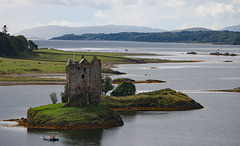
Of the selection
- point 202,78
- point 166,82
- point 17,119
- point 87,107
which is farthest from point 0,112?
point 202,78

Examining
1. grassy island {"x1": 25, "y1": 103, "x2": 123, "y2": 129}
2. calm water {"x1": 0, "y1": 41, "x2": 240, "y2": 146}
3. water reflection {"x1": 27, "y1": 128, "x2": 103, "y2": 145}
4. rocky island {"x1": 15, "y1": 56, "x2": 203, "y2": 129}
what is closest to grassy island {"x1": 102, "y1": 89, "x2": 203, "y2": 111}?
calm water {"x1": 0, "y1": 41, "x2": 240, "y2": 146}

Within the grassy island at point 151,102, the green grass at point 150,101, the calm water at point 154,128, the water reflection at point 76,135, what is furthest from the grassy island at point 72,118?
the green grass at point 150,101

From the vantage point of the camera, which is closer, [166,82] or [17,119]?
[17,119]

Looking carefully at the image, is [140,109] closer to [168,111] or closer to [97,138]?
[168,111]

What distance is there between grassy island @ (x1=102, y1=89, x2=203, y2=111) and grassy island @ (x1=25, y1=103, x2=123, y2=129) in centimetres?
1732

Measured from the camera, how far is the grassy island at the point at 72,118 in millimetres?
76688

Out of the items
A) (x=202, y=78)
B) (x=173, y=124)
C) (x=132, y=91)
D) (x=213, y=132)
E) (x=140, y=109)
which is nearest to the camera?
(x=213, y=132)

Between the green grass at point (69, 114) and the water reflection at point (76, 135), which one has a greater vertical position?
the green grass at point (69, 114)

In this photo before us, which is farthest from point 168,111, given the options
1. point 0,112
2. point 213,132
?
point 0,112

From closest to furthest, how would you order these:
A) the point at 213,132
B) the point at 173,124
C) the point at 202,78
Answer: the point at 213,132 → the point at 173,124 → the point at 202,78

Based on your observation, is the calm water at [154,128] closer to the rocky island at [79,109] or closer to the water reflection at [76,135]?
the water reflection at [76,135]

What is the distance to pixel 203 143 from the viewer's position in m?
70.7

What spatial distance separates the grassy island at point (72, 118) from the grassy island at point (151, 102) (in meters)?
17.3

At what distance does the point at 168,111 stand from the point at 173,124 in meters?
14.2
